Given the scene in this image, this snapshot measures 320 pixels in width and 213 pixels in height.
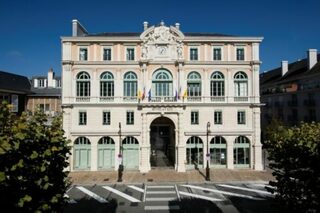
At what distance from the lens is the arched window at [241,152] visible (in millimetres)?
35938

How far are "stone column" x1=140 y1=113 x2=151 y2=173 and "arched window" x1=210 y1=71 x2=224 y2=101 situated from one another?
862 cm

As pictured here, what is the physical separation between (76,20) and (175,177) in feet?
75.6

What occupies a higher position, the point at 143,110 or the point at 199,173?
the point at 143,110

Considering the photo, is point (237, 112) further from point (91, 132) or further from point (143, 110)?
point (91, 132)

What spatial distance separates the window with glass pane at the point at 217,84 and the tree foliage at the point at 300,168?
21.0 m

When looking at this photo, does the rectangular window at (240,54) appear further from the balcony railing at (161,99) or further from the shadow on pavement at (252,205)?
the shadow on pavement at (252,205)

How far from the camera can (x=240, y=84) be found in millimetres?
36312

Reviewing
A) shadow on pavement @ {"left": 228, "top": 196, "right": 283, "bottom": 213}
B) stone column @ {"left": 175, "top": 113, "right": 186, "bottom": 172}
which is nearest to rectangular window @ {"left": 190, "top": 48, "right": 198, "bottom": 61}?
stone column @ {"left": 175, "top": 113, "right": 186, "bottom": 172}

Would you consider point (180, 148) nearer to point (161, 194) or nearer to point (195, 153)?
point (195, 153)

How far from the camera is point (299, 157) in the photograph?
43.2ft

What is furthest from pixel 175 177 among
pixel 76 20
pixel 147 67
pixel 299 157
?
pixel 76 20

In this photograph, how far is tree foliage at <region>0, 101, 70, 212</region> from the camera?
8.91m

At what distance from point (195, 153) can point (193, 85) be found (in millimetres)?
8070

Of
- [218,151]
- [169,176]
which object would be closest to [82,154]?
[169,176]
